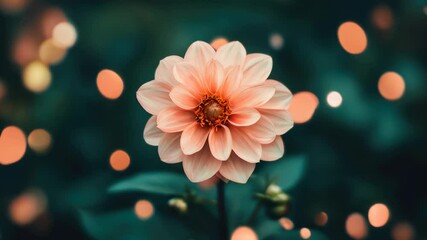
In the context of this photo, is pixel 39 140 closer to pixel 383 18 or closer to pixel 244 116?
pixel 244 116

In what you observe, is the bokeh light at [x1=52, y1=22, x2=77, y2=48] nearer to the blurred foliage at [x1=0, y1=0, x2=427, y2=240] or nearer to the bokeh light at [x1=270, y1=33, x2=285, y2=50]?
the blurred foliage at [x1=0, y1=0, x2=427, y2=240]

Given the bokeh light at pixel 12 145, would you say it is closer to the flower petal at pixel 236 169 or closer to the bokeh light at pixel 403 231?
the flower petal at pixel 236 169

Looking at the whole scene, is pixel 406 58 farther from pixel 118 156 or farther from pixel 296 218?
pixel 118 156

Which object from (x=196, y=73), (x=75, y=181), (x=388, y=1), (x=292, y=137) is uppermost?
(x=388, y=1)

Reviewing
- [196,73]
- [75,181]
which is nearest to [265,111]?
[196,73]

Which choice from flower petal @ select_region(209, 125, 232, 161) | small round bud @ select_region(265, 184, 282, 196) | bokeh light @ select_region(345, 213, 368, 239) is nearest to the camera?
flower petal @ select_region(209, 125, 232, 161)

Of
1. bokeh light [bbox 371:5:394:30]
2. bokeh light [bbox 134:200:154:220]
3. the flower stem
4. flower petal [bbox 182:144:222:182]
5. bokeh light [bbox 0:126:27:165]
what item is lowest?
bokeh light [bbox 134:200:154:220]

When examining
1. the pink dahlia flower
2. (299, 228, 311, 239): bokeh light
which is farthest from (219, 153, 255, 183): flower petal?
(299, 228, 311, 239): bokeh light
